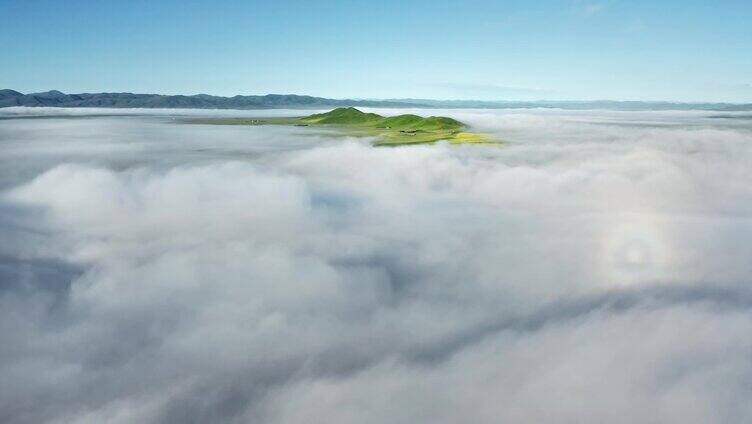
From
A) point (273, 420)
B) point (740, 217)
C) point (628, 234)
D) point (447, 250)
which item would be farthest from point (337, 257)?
point (740, 217)

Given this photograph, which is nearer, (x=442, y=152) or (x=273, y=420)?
(x=273, y=420)

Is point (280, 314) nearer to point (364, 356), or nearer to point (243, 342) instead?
point (243, 342)

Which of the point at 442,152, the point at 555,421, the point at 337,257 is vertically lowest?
the point at 555,421

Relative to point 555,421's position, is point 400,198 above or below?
above

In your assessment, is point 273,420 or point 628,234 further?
point 628,234

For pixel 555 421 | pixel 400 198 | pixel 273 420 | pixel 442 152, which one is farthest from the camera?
pixel 442 152

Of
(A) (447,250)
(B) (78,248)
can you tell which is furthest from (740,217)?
(B) (78,248)

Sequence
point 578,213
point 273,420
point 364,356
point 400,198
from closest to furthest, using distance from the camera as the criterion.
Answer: point 273,420, point 364,356, point 578,213, point 400,198

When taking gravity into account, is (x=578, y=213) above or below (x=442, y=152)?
below

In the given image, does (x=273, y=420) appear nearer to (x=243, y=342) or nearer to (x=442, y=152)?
(x=243, y=342)
